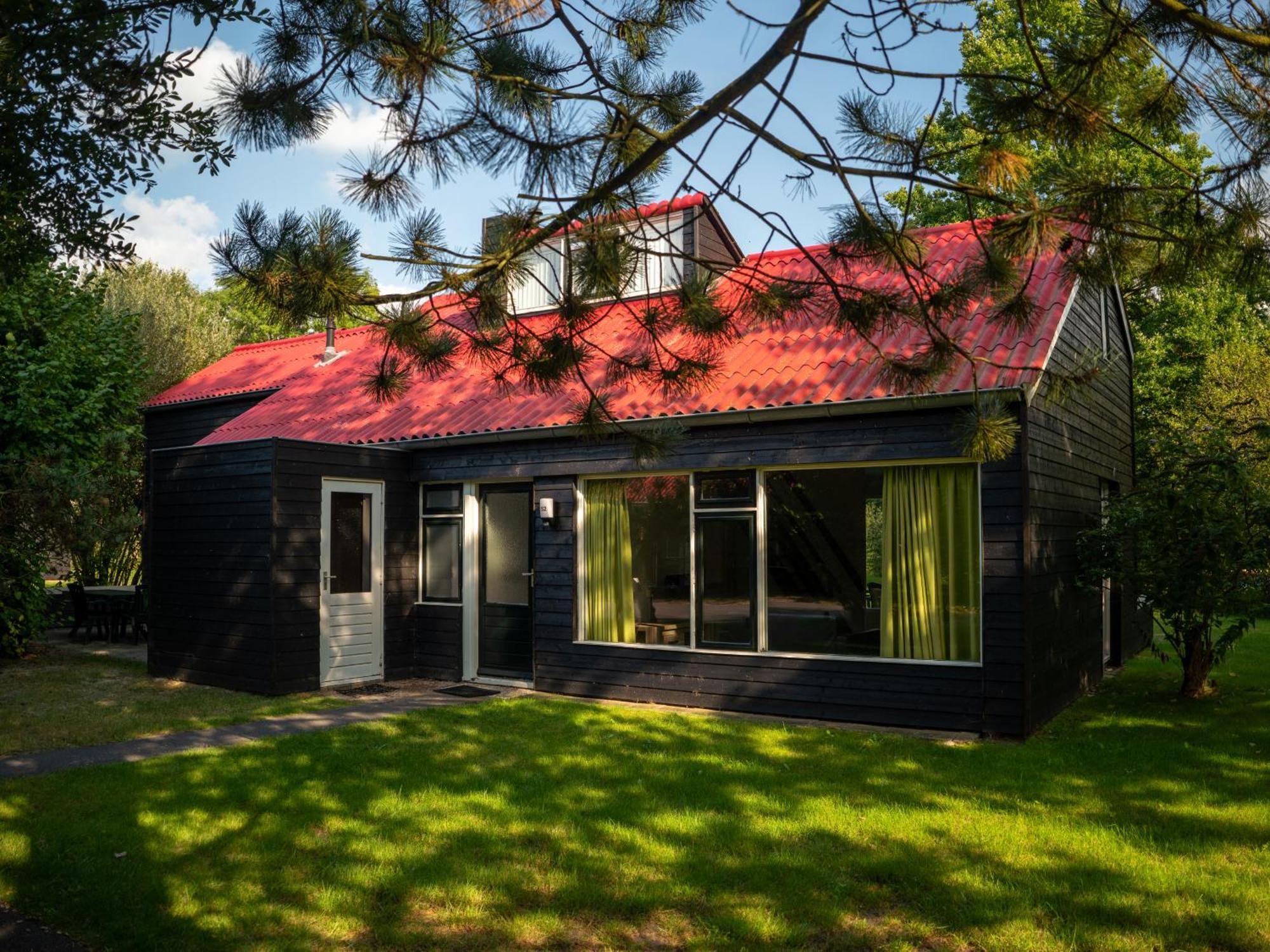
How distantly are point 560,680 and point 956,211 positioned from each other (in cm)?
2027

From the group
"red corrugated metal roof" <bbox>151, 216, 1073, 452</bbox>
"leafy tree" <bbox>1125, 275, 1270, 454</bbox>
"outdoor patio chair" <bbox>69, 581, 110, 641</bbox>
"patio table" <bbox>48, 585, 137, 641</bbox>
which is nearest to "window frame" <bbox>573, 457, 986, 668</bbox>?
"red corrugated metal roof" <bbox>151, 216, 1073, 452</bbox>

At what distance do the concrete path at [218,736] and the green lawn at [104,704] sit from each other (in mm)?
243

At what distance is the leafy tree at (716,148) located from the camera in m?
4.29

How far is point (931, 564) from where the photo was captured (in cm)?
862

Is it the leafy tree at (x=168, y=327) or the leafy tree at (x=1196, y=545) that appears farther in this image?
the leafy tree at (x=168, y=327)

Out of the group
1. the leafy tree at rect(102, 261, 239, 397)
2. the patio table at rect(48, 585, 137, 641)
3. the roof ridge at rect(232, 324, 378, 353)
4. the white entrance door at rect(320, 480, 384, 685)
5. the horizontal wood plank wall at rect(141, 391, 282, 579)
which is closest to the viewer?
the white entrance door at rect(320, 480, 384, 685)

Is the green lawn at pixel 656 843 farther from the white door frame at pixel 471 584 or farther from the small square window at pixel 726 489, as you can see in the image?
the white door frame at pixel 471 584

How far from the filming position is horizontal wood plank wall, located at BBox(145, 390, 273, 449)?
54.2 ft

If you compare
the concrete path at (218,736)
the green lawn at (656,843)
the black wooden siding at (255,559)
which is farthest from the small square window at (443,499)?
the green lawn at (656,843)

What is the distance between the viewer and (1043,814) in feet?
19.1

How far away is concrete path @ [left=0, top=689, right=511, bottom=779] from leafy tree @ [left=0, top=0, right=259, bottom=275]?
135 inches

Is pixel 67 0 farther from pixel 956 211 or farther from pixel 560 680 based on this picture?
pixel 956 211

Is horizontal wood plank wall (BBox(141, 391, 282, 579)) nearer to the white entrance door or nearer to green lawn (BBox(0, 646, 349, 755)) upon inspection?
green lawn (BBox(0, 646, 349, 755))

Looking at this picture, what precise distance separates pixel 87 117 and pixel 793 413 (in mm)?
5692
